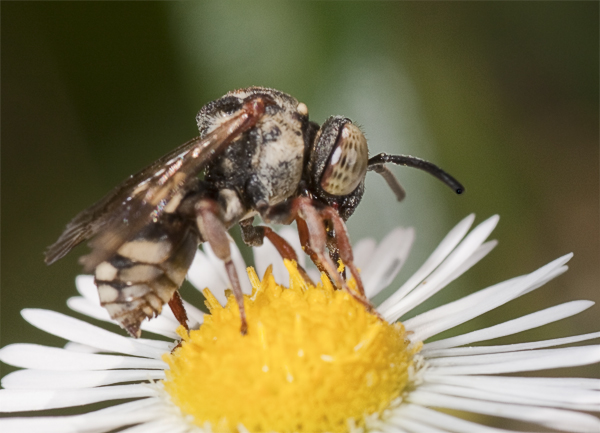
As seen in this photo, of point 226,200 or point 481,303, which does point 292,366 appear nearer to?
point 226,200

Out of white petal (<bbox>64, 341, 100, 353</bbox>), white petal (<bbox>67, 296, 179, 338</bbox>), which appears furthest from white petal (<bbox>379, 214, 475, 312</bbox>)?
white petal (<bbox>64, 341, 100, 353</bbox>)

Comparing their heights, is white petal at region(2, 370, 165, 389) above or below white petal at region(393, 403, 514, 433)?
above

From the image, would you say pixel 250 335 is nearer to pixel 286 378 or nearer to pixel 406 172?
pixel 286 378

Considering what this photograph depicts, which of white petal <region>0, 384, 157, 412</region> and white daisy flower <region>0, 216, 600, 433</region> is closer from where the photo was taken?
white daisy flower <region>0, 216, 600, 433</region>

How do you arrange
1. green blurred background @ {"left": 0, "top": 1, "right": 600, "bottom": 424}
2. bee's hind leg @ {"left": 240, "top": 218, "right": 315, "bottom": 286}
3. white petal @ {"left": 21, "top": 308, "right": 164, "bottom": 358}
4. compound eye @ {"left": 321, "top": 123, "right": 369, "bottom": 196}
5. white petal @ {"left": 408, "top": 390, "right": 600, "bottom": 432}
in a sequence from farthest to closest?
green blurred background @ {"left": 0, "top": 1, "right": 600, "bottom": 424}
white petal @ {"left": 21, "top": 308, "right": 164, "bottom": 358}
bee's hind leg @ {"left": 240, "top": 218, "right": 315, "bottom": 286}
compound eye @ {"left": 321, "top": 123, "right": 369, "bottom": 196}
white petal @ {"left": 408, "top": 390, "right": 600, "bottom": 432}

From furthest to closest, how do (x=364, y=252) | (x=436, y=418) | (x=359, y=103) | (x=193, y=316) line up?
1. (x=359, y=103)
2. (x=364, y=252)
3. (x=193, y=316)
4. (x=436, y=418)

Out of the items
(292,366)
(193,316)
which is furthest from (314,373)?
(193,316)

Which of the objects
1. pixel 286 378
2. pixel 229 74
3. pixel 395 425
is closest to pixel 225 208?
pixel 286 378

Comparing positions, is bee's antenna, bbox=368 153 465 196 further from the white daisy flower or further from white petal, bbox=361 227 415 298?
white petal, bbox=361 227 415 298
